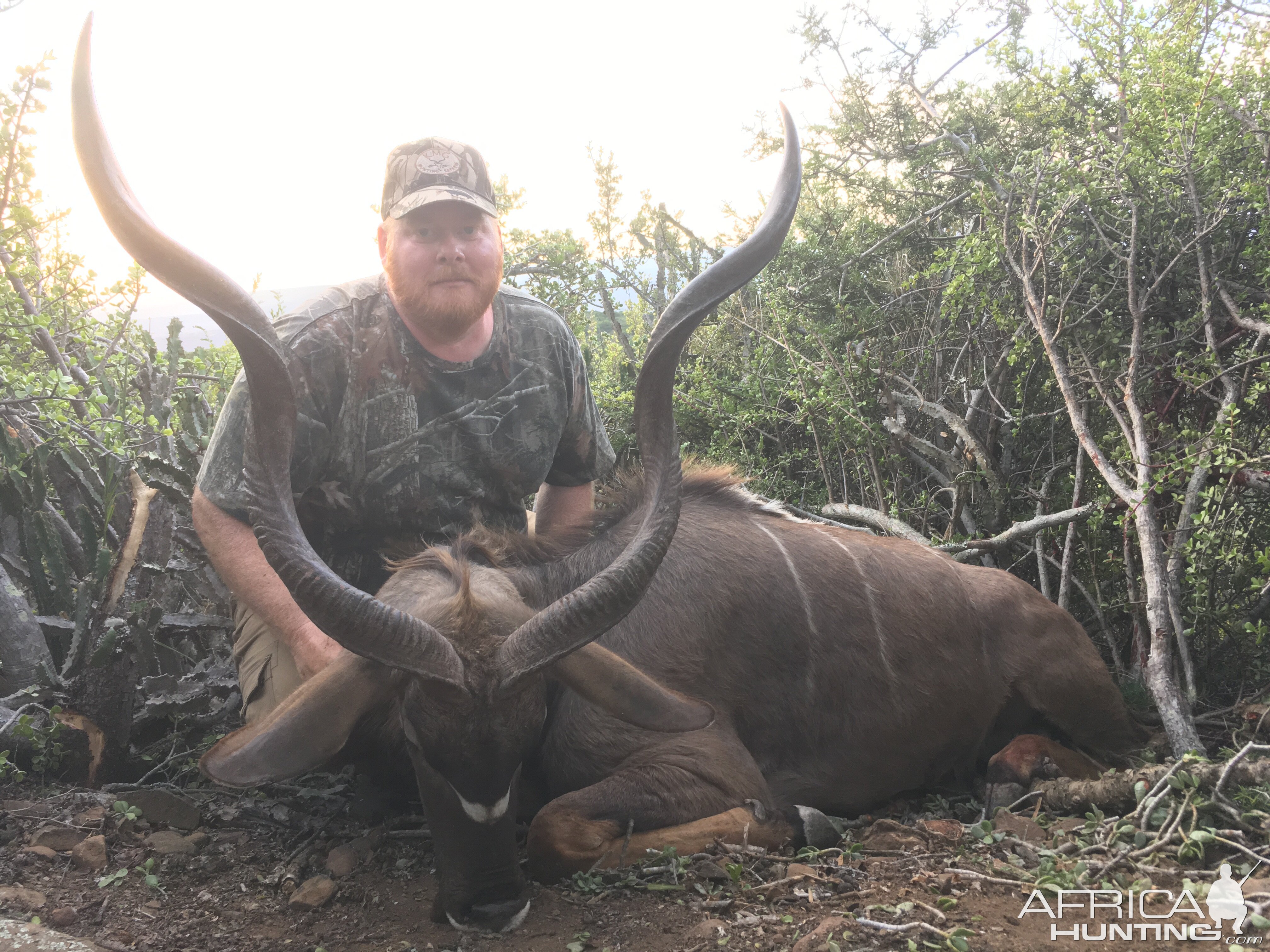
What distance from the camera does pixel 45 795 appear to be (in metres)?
3.27

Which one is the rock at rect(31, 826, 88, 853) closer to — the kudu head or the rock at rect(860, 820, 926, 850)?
Result: the kudu head

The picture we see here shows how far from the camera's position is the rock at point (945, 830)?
3.23m

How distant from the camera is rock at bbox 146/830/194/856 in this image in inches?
121

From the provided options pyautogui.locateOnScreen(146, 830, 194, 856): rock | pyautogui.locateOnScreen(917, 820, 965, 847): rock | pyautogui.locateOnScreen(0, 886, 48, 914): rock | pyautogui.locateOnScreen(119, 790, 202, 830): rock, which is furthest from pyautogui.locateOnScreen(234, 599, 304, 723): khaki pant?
pyautogui.locateOnScreen(917, 820, 965, 847): rock

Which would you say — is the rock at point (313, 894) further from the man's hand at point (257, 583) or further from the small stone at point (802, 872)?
the small stone at point (802, 872)

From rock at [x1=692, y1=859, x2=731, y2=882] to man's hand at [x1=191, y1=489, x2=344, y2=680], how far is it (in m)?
1.44

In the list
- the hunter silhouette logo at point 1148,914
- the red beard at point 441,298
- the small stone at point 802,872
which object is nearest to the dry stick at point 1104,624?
the hunter silhouette logo at point 1148,914

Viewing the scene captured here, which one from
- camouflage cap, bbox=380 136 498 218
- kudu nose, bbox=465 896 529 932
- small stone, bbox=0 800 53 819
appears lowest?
kudu nose, bbox=465 896 529 932

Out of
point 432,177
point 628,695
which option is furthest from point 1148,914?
point 432,177

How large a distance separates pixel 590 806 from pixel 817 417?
3271mm

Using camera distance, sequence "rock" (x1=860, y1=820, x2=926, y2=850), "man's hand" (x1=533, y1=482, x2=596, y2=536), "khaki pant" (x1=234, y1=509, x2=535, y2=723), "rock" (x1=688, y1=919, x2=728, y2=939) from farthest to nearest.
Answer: "man's hand" (x1=533, y1=482, x2=596, y2=536), "khaki pant" (x1=234, y1=509, x2=535, y2=723), "rock" (x1=860, y1=820, x2=926, y2=850), "rock" (x1=688, y1=919, x2=728, y2=939)

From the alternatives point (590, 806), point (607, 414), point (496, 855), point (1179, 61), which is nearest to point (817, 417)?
point (607, 414)

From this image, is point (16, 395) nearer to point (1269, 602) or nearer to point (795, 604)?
point (795, 604)

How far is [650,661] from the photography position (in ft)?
11.4
